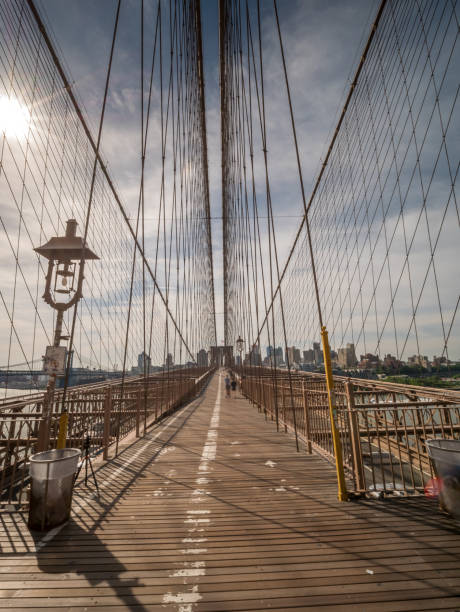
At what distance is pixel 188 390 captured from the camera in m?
15.2

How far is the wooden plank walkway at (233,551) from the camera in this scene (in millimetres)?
1906

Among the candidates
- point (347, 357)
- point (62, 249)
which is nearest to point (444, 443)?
point (62, 249)

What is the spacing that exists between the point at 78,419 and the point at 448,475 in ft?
21.0

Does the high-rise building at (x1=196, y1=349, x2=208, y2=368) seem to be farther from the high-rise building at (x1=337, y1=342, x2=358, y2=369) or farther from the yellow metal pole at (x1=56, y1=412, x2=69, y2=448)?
the yellow metal pole at (x1=56, y1=412, x2=69, y2=448)

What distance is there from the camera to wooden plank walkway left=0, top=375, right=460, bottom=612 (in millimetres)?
1906

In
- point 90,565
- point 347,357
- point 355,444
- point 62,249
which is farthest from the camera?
point 347,357

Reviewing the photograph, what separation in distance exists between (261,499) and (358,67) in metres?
17.1

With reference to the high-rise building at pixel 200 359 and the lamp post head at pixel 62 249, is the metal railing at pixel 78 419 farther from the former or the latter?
the high-rise building at pixel 200 359

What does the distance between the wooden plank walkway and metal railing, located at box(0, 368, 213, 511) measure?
900 mm

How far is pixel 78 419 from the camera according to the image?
6.45 m

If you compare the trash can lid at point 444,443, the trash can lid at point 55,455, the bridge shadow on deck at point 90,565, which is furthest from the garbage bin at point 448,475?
the trash can lid at point 55,455

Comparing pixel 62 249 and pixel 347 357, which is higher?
pixel 62 249

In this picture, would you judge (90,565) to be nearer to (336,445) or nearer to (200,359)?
(336,445)

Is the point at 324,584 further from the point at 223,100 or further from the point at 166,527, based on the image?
the point at 223,100
